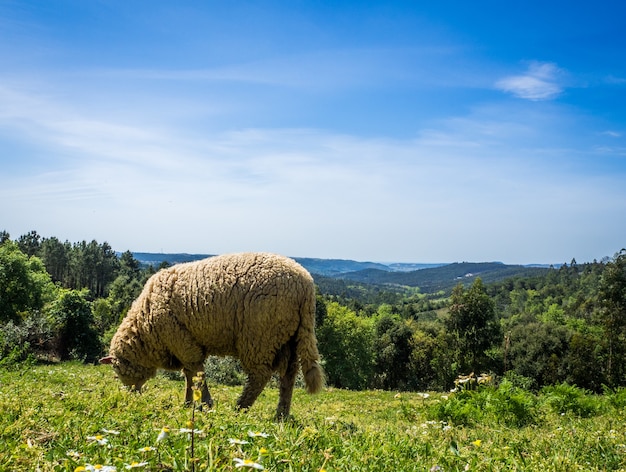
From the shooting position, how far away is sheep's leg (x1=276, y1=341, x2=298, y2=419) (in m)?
8.78

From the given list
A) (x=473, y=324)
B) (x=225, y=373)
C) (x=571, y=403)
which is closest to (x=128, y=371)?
(x=571, y=403)

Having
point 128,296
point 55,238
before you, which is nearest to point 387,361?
point 128,296

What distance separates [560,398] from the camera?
35.8 feet

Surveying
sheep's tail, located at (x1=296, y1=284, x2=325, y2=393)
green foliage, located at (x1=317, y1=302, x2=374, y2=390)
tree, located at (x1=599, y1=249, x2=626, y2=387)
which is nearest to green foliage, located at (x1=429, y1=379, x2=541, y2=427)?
sheep's tail, located at (x1=296, y1=284, x2=325, y2=393)

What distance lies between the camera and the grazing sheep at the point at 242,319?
29.1 feet

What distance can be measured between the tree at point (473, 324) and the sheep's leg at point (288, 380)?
4410 centimetres

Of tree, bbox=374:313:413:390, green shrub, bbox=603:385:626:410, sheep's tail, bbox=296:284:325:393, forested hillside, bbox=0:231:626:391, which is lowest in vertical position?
tree, bbox=374:313:413:390

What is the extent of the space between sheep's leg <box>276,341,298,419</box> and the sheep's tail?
22 cm

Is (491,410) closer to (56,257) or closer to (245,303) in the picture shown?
(245,303)

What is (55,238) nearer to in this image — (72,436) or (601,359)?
(601,359)

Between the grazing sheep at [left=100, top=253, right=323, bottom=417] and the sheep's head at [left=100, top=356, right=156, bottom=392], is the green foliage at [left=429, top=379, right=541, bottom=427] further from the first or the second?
the sheep's head at [left=100, top=356, right=156, bottom=392]

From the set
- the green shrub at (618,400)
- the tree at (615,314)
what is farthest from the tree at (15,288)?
the tree at (615,314)

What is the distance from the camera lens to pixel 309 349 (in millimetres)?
8898

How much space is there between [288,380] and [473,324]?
153ft
